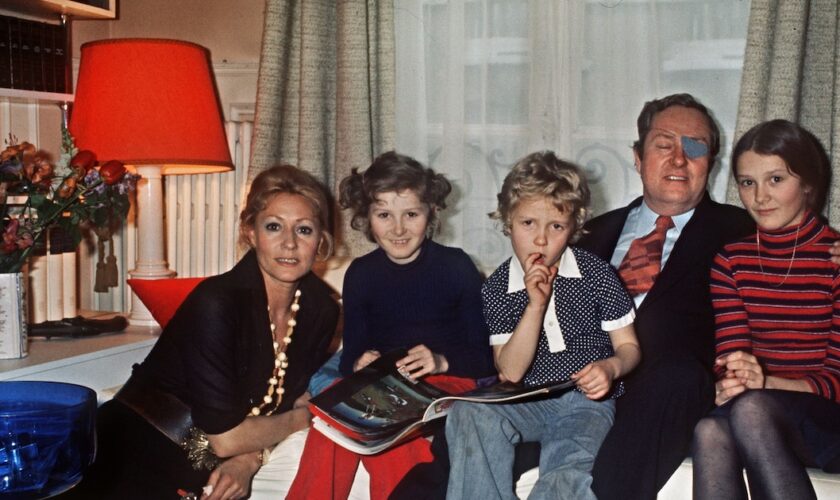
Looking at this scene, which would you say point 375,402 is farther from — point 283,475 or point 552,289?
point 552,289

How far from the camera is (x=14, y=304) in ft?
7.14

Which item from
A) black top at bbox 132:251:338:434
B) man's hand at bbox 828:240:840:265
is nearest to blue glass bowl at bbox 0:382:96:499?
black top at bbox 132:251:338:434

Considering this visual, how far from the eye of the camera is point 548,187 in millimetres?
1811

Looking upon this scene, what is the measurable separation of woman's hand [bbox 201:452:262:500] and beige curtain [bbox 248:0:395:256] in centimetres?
107

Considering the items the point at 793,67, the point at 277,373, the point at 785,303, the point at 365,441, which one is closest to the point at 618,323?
the point at 785,303

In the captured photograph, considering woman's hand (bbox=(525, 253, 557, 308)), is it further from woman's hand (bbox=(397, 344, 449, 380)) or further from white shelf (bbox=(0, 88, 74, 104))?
white shelf (bbox=(0, 88, 74, 104))

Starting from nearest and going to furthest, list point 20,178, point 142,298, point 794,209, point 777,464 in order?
point 777,464 < point 794,209 < point 20,178 < point 142,298

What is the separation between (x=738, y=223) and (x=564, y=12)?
0.96 m

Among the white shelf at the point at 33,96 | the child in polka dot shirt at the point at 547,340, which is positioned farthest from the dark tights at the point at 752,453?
the white shelf at the point at 33,96

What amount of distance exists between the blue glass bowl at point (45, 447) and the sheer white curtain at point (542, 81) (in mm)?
1901

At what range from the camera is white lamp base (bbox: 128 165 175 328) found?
2.63 metres

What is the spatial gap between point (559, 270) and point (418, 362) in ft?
1.23

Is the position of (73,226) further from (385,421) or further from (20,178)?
(385,421)

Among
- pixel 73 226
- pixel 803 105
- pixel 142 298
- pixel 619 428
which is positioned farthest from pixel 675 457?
pixel 73 226
